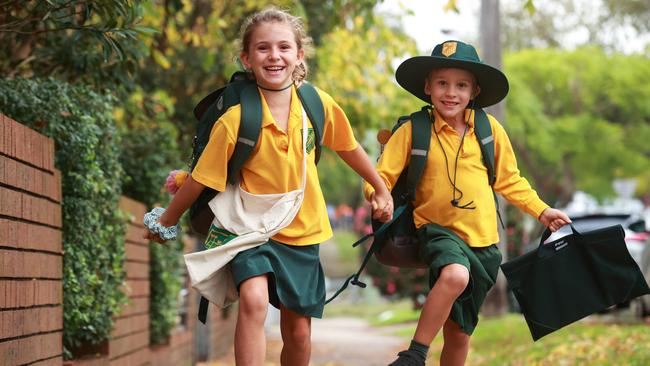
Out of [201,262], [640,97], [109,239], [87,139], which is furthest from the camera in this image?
[640,97]

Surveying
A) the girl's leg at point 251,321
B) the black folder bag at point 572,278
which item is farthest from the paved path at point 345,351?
the girl's leg at point 251,321

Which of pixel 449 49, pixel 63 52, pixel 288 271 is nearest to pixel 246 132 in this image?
pixel 288 271

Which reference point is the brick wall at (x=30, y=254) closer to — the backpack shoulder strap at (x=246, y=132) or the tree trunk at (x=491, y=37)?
the backpack shoulder strap at (x=246, y=132)

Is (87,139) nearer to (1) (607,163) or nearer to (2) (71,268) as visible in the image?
Answer: (2) (71,268)

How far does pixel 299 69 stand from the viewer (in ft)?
17.2

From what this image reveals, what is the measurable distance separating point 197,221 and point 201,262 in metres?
0.31

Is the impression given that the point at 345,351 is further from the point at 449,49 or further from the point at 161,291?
the point at 449,49

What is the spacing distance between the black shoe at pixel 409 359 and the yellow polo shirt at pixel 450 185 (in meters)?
0.72

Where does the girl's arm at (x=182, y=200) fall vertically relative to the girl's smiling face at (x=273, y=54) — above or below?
below

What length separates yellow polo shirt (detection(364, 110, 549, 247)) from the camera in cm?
566

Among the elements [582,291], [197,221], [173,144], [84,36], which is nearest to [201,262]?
[197,221]

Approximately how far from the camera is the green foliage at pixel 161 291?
9.28m

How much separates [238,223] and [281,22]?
95cm

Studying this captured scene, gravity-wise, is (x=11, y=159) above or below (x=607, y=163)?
below
